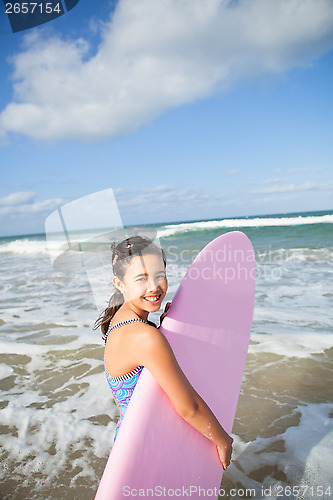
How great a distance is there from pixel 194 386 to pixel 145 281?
536mm

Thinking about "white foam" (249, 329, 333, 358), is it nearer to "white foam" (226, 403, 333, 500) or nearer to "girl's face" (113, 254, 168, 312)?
"white foam" (226, 403, 333, 500)

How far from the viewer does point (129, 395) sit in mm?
1305

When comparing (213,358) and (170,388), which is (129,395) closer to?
(170,388)

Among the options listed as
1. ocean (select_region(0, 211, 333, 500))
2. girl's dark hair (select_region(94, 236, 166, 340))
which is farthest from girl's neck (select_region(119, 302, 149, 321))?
ocean (select_region(0, 211, 333, 500))

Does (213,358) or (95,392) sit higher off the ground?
(213,358)

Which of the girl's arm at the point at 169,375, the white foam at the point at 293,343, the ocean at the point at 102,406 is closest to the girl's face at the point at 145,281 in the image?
the girl's arm at the point at 169,375

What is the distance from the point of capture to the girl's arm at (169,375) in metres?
0.99

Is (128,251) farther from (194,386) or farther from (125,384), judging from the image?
(194,386)

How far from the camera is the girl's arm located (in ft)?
3.26

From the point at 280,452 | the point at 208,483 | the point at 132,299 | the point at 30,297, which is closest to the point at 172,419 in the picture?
the point at 208,483

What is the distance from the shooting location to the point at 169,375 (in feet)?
3.32

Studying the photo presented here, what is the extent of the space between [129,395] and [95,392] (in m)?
1.26

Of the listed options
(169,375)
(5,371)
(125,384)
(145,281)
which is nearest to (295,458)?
(125,384)

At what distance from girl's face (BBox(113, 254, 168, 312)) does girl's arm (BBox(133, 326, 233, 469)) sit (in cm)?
24
